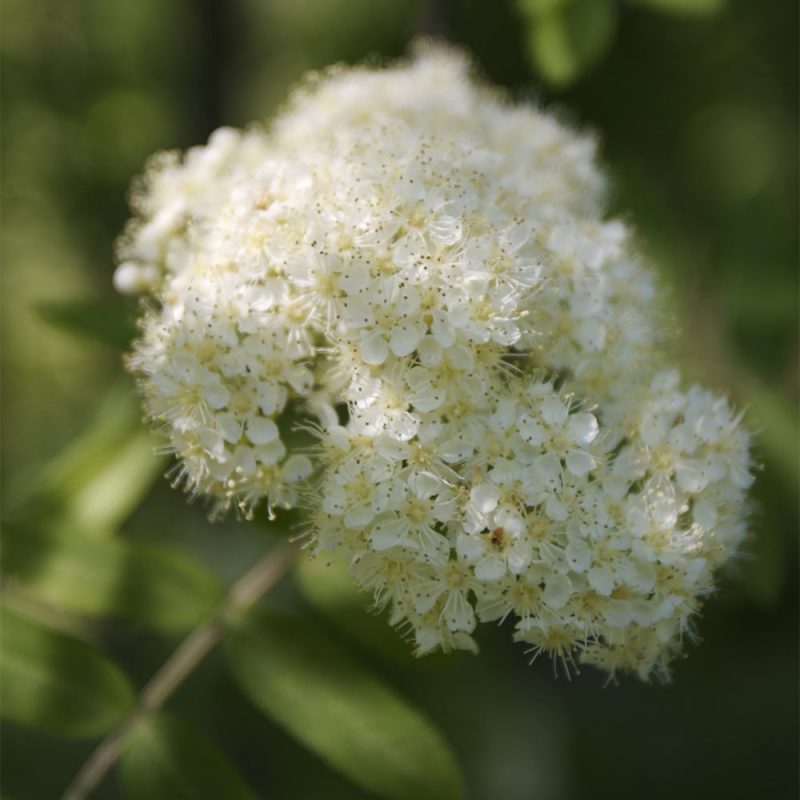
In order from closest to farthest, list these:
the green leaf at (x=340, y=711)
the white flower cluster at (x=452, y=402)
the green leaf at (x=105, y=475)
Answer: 1. the white flower cluster at (x=452, y=402)
2. the green leaf at (x=340, y=711)
3. the green leaf at (x=105, y=475)

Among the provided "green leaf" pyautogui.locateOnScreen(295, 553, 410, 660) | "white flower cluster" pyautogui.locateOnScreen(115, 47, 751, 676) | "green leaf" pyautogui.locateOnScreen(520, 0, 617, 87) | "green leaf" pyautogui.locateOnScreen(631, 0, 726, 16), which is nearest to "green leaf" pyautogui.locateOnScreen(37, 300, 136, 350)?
"white flower cluster" pyautogui.locateOnScreen(115, 47, 751, 676)

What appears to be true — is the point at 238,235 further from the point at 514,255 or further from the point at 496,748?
the point at 496,748

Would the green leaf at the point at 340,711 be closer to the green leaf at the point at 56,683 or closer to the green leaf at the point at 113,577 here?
the green leaf at the point at 113,577

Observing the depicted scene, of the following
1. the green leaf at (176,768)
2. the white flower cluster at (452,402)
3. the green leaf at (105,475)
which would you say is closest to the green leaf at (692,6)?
the white flower cluster at (452,402)

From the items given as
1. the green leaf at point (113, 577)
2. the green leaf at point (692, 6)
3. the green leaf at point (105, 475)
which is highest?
the green leaf at point (692, 6)

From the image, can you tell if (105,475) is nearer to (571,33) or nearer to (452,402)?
(452,402)

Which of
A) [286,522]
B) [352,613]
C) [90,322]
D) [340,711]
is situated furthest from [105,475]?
[340,711]
